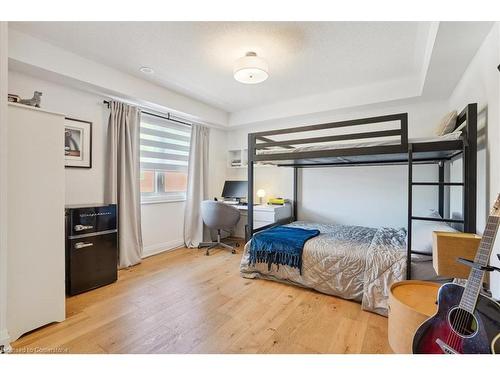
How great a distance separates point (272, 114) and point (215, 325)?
312cm

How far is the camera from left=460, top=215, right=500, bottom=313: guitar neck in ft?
3.45

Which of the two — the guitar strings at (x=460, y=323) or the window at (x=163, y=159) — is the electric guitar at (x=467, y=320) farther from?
the window at (x=163, y=159)

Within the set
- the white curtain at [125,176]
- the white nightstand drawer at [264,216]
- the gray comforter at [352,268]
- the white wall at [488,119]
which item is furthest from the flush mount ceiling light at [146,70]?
the white wall at [488,119]

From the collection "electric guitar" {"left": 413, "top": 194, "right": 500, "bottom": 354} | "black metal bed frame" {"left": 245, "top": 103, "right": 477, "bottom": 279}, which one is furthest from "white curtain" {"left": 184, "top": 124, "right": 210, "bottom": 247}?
"electric guitar" {"left": 413, "top": 194, "right": 500, "bottom": 354}

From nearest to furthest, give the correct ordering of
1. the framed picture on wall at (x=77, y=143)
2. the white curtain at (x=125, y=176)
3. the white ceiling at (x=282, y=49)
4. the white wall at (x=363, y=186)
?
the white ceiling at (x=282, y=49) → the framed picture on wall at (x=77, y=143) → the white curtain at (x=125, y=176) → the white wall at (x=363, y=186)

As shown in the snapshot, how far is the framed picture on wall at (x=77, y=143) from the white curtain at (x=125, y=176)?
0.21 meters

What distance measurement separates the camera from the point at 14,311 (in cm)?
156

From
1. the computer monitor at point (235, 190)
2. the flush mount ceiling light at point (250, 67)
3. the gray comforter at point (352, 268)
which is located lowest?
the gray comforter at point (352, 268)

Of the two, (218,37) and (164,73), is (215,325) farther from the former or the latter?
(164,73)

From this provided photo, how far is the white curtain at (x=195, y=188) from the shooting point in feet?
12.7

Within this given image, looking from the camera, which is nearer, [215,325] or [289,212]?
[215,325]

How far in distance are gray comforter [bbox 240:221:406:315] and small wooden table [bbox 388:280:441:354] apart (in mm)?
479
